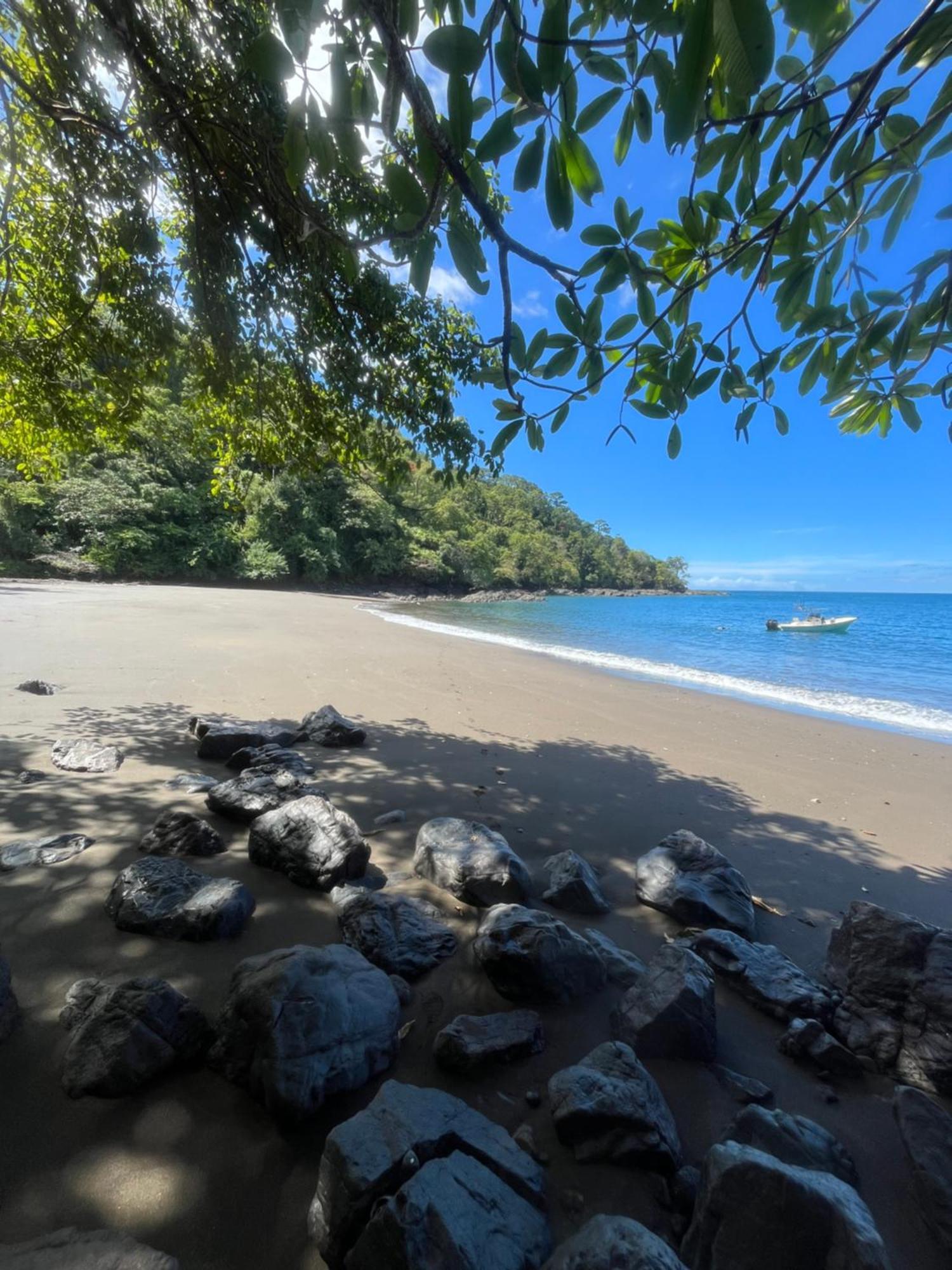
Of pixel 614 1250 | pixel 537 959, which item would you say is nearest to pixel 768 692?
pixel 537 959

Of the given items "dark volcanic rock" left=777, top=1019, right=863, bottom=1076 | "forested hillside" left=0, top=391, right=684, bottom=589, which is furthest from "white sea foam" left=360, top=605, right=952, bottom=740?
"dark volcanic rock" left=777, top=1019, right=863, bottom=1076

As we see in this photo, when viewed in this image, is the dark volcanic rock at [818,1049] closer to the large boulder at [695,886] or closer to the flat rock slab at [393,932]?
the large boulder at [695,886]

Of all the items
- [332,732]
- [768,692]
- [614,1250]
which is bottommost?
[768,692]

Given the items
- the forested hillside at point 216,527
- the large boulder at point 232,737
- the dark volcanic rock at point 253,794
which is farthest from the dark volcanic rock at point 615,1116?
the forested hillside at point 216,527

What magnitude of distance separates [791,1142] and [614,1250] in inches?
26.4

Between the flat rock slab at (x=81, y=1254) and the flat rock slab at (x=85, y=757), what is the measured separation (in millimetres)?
2867

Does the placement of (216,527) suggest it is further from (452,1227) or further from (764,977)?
(452,1227)

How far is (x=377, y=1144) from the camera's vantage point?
42.2 inches

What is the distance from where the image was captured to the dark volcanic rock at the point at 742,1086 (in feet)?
4.78

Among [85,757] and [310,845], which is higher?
[310,845]

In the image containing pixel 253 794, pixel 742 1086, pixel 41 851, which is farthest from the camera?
pixel 253 794

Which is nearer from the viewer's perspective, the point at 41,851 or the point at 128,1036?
the point at 128,1036

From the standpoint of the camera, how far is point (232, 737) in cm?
383

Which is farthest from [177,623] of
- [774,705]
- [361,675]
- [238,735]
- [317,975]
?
[774,705]
